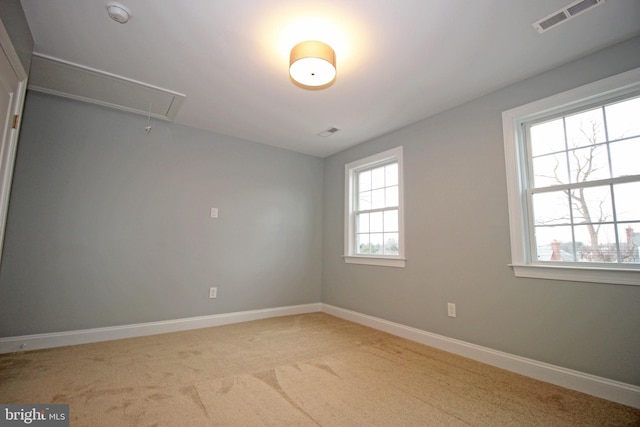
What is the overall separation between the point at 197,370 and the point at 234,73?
2.49 metres

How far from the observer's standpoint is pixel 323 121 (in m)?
3.48

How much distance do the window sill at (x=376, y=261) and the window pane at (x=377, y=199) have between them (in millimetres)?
706

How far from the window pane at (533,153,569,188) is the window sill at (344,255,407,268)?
4.95ft

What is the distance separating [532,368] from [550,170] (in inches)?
63.0

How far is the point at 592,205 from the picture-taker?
2.22m

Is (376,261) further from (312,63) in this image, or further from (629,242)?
(312,63)

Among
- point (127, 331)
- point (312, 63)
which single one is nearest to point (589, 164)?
point (312, 63)

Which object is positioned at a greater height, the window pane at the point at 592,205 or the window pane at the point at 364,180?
the window pane at the point at 364,180

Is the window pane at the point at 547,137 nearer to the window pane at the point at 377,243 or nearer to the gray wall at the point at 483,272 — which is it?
the gray wall at the point at 483,272

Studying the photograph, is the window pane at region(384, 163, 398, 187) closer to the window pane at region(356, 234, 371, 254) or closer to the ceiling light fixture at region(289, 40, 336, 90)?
the window pane at region(356, 234, 371, 254)

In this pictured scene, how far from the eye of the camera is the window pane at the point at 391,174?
373cm

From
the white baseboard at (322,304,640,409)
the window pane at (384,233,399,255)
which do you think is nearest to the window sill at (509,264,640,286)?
the white baseboard at (322,304,640,409)

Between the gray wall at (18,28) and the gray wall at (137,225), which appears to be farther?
the gray wall at (137,225)

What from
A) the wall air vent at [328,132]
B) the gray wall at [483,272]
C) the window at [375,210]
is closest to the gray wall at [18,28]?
the wall air vent at [328,132]
